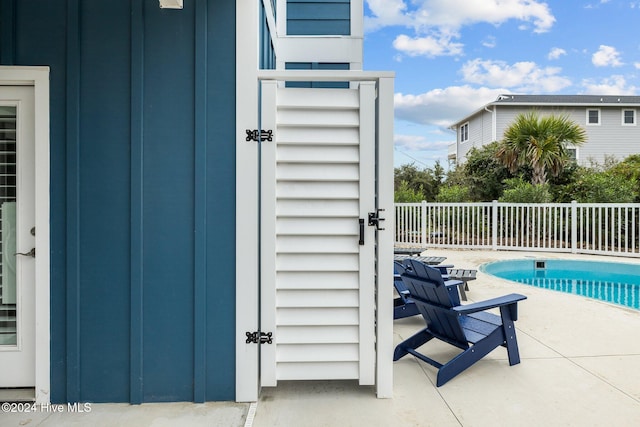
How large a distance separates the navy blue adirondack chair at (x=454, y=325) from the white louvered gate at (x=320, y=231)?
60 cm

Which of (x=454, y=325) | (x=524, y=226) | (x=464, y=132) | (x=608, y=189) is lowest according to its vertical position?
(x=454, y=325)

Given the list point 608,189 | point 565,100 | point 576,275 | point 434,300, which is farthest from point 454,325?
point 565,100

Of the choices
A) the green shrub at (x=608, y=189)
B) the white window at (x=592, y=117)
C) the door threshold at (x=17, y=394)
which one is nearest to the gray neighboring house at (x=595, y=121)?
the white window at (x=592, y=117)

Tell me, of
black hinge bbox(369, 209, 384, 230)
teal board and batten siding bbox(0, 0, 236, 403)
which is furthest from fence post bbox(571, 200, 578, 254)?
teal board and batten siding bbox(0, 0, 236, 403)

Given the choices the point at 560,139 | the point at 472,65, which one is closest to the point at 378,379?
the point at 560,139

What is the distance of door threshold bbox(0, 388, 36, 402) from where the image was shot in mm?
2395

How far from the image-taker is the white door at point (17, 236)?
2484 millimetres

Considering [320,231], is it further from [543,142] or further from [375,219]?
[543,142]

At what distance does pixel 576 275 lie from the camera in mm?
7457

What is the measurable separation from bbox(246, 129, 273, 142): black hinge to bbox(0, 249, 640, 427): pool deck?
5.60ft

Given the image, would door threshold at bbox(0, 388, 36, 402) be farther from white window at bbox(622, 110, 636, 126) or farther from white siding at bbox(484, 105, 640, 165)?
white window at bbox(622, 110, 636, 126)

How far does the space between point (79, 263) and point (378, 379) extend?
6.79 feet

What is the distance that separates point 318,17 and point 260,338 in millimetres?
4381

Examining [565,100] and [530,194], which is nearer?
[530,194]
